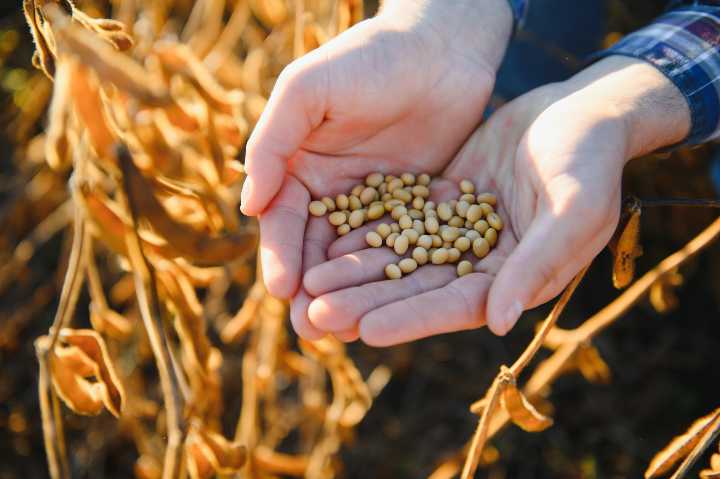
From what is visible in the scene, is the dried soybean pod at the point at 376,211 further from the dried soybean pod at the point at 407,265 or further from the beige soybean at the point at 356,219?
the dried soybean pod at the point at 407,265

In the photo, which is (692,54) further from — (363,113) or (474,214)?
(363,113)

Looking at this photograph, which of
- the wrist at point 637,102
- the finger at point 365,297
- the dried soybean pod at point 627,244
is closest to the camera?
the dried soybean pod at point 627,244

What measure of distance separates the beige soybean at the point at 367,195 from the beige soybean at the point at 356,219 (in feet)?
0.17

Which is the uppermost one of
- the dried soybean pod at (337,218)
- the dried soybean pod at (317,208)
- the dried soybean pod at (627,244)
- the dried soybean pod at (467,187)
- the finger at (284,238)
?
the dried soybean pod at (627,244)

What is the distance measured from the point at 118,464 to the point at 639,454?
1.23 metres

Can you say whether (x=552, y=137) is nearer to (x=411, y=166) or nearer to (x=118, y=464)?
(x=411, y=166)

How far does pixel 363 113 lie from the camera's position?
1.13m

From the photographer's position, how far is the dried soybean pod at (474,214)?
3.69 feet

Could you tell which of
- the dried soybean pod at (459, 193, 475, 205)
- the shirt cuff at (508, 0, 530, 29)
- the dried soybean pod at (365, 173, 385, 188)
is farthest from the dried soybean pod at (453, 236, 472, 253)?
the shirt cuff at (508, 0, 530, 29)

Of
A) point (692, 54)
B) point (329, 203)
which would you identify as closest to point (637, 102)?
point (692, 54)

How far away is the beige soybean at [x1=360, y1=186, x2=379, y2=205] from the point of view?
1.19 m

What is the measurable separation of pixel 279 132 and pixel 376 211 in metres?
0.24

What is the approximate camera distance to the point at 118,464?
1.68 metres

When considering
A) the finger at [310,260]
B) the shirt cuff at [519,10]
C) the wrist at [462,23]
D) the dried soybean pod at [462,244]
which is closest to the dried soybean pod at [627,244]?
the dried soybean pod at [462,244]
